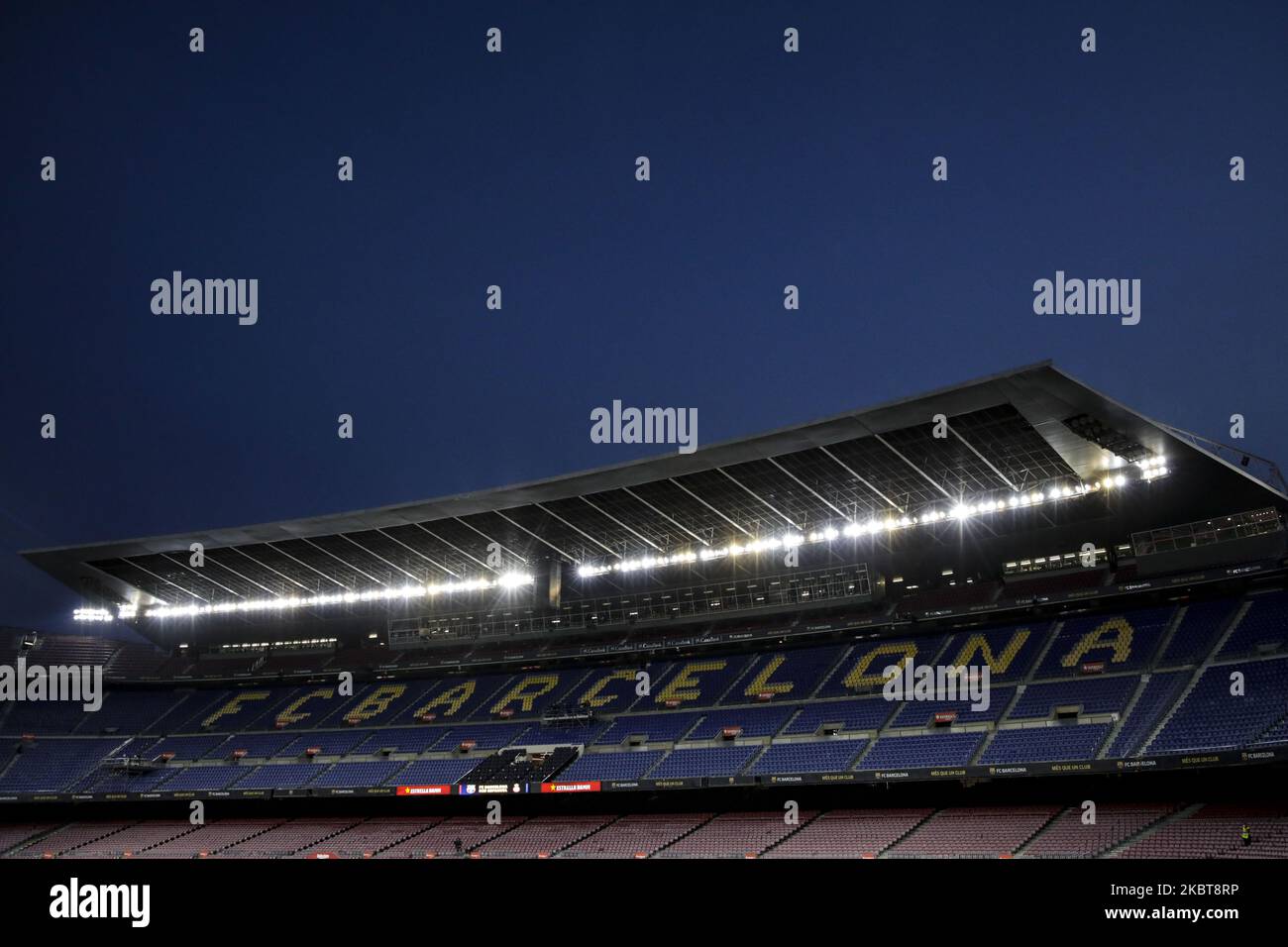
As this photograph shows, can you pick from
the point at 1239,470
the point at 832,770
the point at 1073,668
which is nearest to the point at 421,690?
the point at 832,770

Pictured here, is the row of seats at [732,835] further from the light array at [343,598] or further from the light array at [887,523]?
the light array at [343,598]

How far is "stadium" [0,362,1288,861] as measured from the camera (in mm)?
31656

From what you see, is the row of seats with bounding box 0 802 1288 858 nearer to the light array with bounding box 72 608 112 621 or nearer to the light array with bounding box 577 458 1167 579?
the light array with bounding box 577 458 1167 579

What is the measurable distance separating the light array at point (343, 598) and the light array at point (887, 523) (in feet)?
18.4

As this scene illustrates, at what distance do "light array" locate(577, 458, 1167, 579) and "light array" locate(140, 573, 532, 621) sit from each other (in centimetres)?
562

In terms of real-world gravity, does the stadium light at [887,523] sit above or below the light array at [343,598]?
above

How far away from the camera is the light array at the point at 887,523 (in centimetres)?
3634

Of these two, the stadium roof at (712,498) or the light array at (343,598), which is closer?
the stadium roof at (712,498)

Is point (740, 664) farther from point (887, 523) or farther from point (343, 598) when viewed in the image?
point (343, 598)

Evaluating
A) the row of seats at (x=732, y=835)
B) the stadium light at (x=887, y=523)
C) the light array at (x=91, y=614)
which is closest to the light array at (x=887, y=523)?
the stadium light at (x=887, y=523)

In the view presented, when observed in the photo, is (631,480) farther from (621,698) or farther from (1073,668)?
(1073,668)

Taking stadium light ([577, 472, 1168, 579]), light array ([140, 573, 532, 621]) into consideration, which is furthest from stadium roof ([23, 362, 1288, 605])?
light array ([140, 573, 532, 621])
